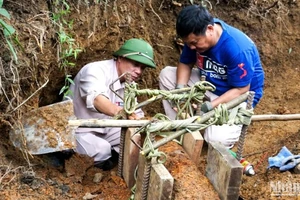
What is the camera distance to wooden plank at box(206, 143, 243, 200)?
2271 mm

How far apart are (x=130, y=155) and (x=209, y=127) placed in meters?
1.40

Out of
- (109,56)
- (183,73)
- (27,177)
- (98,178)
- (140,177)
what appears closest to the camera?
(140,177)

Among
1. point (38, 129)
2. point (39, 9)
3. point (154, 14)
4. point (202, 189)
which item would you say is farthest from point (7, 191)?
point (154, 14)

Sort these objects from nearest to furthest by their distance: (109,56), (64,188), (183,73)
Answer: (64,188) < (183,73) < (109,56)

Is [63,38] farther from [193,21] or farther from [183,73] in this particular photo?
[183,73]

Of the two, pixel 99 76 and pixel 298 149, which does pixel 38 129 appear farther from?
pixel 298 149

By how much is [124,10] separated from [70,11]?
2.54ft

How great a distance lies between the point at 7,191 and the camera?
2562 millimetres

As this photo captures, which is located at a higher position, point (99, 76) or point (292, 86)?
point (99, 76)

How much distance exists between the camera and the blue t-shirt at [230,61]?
3689mm

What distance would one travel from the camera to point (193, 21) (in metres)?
3.46

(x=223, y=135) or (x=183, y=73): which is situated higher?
(x=183, y=73)

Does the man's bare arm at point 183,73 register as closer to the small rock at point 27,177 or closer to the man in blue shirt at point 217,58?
the man in blue shirt at point 217,58

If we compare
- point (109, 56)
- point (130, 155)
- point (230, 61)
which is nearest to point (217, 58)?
point (230, 61)
